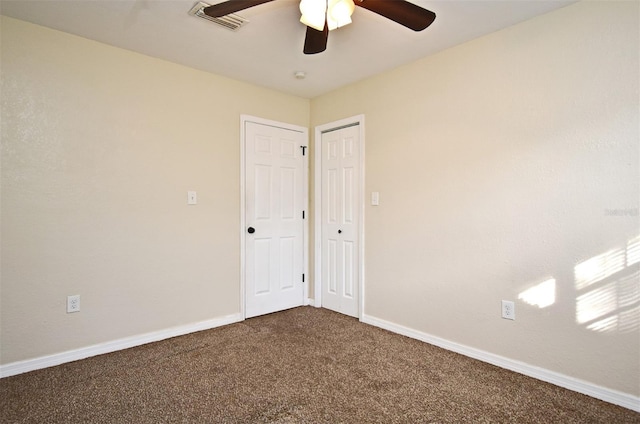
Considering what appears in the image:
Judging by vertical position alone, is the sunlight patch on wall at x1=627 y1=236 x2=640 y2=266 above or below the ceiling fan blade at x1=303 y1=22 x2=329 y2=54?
below

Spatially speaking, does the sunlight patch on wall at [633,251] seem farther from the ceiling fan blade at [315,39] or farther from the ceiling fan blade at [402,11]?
the ceiling fan blade at [315,39]

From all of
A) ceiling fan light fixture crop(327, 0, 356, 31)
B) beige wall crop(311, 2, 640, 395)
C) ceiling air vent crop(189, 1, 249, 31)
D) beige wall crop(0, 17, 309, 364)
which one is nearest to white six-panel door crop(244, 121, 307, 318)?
beige wall crop(0, 17, 309, 364)

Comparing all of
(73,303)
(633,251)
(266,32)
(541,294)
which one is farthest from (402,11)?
(73,303)

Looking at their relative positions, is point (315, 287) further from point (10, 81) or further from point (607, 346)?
point (10, 81)

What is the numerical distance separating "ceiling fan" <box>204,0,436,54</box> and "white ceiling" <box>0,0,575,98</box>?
32 centimetres

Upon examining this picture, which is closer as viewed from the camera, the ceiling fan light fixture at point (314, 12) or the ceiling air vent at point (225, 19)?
the ceiling fan light fixture at point (314, 12)

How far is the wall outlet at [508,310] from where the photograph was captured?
2309mm

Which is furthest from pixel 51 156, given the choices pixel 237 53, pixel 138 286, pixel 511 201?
pixel 511 201

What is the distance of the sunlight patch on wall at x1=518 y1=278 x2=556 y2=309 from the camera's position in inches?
84.7

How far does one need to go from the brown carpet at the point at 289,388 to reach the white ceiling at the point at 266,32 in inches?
94.2

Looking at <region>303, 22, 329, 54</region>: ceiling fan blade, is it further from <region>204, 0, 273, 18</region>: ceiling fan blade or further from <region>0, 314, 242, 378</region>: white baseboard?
<region>0, 314, 242, 378</region>: white baseboard

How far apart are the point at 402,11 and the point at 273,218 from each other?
92.2 inches

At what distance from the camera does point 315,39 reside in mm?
2016

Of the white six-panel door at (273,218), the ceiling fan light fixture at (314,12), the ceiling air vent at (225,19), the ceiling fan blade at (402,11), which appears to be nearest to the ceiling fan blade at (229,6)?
the ceiling fan light fixture at (314,12)
